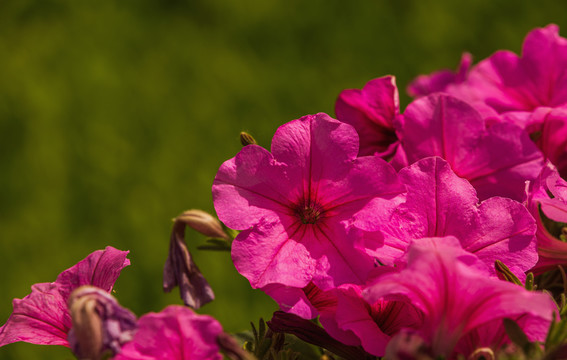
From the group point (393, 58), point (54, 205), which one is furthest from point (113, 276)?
point (393, 58)

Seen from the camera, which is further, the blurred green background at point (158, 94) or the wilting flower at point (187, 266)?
the blurred green background at point (158, 94)

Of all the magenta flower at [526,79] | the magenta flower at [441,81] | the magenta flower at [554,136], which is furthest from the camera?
the magenta flower at [441,81]

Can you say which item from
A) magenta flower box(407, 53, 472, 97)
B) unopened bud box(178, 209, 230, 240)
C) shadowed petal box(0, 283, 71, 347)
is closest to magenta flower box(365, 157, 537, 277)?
unopened bud box(178, 209, 230, 240)

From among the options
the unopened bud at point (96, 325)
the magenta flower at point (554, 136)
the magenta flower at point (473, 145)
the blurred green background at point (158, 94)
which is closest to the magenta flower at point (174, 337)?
the unopened bud at point (96, 325)

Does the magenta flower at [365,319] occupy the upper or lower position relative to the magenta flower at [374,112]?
lower

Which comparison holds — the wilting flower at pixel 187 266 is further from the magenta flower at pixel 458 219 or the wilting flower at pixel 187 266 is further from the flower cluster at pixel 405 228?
the magenta flower at pixel 458 219

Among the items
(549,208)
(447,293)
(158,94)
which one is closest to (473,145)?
(549,208)

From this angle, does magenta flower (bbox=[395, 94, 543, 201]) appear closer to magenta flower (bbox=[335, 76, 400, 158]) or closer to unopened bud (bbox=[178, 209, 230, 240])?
magenta flower (bbox=[335, 76, 400, 158])

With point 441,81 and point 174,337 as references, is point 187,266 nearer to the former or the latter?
point 174,337
